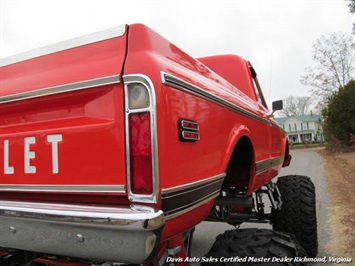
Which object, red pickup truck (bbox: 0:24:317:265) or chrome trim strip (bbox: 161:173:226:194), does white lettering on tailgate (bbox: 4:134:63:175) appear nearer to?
red pickup truck (bbox: 0:24:317:265)

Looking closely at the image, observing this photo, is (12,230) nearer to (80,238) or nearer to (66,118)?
(80,238)

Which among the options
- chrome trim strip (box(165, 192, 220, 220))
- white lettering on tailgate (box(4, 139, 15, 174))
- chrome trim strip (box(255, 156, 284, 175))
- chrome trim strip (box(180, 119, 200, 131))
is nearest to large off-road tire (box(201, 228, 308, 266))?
chrome trim strip (box(165, 192, 220, 220))

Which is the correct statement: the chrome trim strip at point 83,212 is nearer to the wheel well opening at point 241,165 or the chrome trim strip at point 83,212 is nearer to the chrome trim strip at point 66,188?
the chrome trim strip at point 66,188

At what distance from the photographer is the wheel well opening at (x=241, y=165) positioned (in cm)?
269

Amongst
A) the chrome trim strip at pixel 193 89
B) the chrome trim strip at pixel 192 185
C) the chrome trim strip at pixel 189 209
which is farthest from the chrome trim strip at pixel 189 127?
the chrome trim strip at pixel 189 209

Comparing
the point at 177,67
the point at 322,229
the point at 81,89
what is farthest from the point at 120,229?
the point at 322,229

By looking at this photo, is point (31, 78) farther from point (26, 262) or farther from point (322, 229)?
point (322, 229)

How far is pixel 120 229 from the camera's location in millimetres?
1328

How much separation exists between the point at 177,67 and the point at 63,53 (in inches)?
26.0

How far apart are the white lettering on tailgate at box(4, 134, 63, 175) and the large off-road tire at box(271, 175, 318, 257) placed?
2674 mm

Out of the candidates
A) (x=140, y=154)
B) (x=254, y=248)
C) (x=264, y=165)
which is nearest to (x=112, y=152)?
(x=140, y=154)

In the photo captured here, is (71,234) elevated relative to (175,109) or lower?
lower

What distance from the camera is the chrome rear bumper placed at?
133 cm

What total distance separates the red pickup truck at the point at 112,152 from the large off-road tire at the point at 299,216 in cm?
168
